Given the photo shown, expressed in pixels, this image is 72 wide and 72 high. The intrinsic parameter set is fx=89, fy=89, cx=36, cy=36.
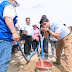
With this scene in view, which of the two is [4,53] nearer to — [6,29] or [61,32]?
[6,29]

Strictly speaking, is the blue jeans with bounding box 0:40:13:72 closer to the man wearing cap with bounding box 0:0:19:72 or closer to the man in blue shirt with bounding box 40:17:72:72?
the man wearing cap with bounding box 0:0:19:72

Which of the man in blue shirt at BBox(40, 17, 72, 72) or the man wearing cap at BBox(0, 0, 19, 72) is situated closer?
the man wearing cap at BBox(0, 0, 19, 72)

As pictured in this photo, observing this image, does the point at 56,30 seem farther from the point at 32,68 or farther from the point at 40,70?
the point at 32,68

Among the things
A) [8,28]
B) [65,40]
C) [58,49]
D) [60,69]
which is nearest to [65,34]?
[65,40]

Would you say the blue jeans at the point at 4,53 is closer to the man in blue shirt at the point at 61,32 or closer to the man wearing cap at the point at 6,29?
the man wearing cap at the point at 6,29

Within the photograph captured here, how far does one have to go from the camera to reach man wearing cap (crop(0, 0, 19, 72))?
1.49 meters

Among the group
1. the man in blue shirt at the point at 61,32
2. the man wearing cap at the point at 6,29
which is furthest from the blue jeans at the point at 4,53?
the man in blue shirt at the point at 61,32

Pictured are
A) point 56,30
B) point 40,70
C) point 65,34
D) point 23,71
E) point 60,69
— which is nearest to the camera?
point 40,70

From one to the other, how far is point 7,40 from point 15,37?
204mm

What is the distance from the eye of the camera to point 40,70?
2.58 metres

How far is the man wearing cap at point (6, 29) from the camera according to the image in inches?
58.6

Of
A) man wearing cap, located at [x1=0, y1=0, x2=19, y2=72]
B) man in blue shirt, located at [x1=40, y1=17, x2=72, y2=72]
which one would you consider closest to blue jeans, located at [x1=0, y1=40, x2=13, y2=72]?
man wearing cap, located at [x1=0, y1=0, x2=19, y2=72]

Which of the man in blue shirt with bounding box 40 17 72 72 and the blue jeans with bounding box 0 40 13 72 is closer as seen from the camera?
the blue jeans with bounding box 0 40 13 72

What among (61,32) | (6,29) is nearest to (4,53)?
(6,29)
